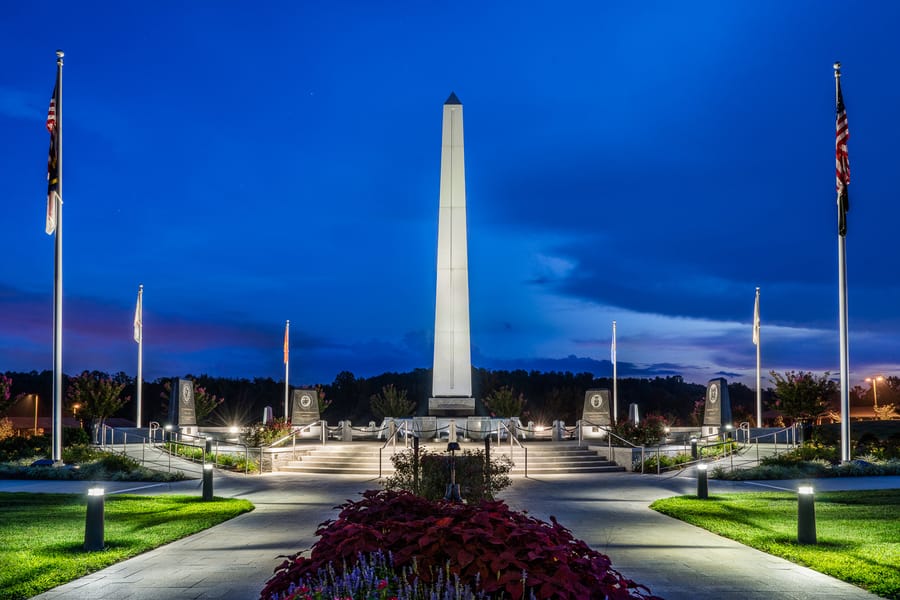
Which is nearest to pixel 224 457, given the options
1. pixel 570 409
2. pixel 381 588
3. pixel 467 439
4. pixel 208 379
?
→ pixel 467 439

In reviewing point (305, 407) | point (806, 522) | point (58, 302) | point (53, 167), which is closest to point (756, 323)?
point (305, 407)

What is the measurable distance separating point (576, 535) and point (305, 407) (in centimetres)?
2621

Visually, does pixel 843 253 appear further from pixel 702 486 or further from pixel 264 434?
pixel 264 434

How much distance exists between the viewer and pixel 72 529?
12.0 meters

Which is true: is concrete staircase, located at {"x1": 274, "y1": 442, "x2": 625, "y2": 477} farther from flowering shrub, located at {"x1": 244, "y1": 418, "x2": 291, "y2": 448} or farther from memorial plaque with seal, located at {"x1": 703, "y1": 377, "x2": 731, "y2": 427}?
memorial plaque with seal, located at {"x1": 703, "y1": 377, "x2": 731, "y2": 427}

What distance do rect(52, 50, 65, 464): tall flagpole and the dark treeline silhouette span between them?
4902 centimetres

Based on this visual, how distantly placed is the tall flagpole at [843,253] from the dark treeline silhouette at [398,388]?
47.6 meters

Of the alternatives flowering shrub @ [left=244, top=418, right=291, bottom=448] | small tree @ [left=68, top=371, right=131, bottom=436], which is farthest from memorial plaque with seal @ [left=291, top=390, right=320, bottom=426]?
flowering shrub @ [left=244, top=418, right=291, bottom=448]

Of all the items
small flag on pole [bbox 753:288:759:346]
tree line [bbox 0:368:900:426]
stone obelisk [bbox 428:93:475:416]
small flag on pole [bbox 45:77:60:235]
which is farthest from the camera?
tree line [bbox 0:368:900:426]

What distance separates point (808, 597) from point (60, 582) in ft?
25.1

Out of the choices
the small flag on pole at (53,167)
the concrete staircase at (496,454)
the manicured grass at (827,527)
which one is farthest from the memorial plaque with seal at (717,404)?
the small flag on pole at (53,167)

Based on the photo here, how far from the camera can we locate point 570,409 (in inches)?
2815

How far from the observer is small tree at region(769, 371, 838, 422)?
1284 inches

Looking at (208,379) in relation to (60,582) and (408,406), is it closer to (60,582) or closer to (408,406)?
(408,406)
